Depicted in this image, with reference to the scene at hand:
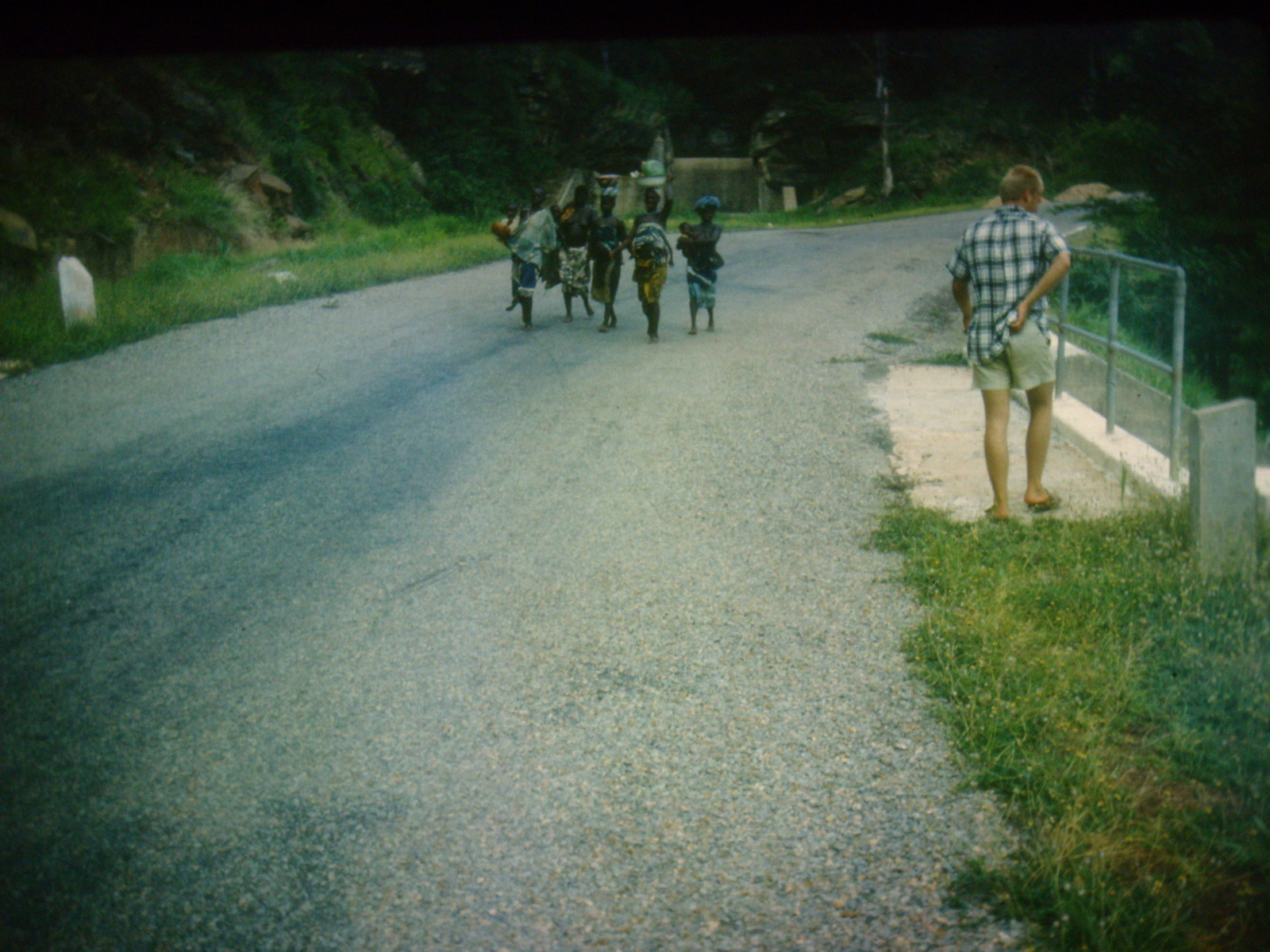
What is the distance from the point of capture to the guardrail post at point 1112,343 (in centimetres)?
764

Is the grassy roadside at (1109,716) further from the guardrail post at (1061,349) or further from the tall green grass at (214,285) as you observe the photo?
the tall green grass at (214,285)

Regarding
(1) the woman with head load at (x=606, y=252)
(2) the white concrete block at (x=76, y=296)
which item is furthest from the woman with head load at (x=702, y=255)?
(2) the white concrete block at (x=76, y=296)

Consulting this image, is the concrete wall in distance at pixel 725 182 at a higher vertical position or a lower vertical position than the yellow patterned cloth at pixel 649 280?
higher

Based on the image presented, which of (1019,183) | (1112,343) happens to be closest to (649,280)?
(1112,343)

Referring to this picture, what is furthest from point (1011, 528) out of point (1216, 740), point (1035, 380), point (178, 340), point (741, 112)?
point (741, 112)

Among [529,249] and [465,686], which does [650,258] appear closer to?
[529,249]

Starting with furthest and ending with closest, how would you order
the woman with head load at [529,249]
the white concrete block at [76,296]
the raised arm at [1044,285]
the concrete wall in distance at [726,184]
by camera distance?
1. the concrete wall in distance at [726,184]
2. the woman with head load at [529,249]
3. the white concrete block at [76,296]
4. the raised arm at [1044,285]

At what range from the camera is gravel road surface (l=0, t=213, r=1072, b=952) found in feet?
11.1

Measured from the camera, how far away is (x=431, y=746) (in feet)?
14.1

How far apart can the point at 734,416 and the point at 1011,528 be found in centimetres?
347

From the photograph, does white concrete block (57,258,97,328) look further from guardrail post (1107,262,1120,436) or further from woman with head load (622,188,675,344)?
guardrail post (1107,262,1120,436)

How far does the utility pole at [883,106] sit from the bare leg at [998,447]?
40.2 meters

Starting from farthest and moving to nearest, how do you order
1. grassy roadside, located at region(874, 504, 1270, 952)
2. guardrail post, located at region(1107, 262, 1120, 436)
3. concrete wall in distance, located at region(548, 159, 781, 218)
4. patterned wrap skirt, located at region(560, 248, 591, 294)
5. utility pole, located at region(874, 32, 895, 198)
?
1. concrete wall in distance, located at region(548, 159, 781, 218)
2. utility pole, located at region(874, 32, 895, 198)
3. patterned wrap skirt, located at region(560, 248, 591, 294)
4. guardrail post, located at region(1107, 262, 1120, 436)
5. grassy roadside, located at region(874, 504, 1270, 952)

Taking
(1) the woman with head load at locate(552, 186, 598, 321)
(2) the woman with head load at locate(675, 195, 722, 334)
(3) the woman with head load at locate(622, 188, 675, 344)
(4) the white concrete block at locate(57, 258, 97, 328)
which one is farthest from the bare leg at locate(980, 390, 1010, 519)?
(4) the white concrete block at locate(57, 258, 97, 328)
